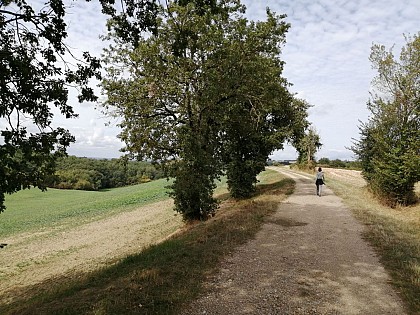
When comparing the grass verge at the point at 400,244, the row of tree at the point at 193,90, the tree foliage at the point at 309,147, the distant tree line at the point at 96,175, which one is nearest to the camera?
the grass verge at the point at 400,244

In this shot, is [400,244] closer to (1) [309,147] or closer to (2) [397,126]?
(2) [397,126]

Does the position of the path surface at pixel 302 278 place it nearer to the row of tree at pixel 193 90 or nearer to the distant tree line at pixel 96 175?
the row of tree at pixel 193 90

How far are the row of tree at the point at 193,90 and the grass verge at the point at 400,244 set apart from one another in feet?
24.2

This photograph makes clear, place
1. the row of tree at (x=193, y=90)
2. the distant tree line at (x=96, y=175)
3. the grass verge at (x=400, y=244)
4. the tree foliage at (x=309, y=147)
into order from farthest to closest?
the distant tree line at (x=96, y=175) < the tree foliage at (x=309, y=147) < the row of tree at (x=193, y=90) < the grass verge at (x=400, y=244)

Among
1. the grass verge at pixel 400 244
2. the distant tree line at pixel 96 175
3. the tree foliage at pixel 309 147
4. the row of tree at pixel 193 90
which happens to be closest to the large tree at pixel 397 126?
the grass verge at pixel 400 244

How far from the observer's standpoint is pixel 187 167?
48.8ft

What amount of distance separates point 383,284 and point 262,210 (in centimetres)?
883

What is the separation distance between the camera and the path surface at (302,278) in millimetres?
5633

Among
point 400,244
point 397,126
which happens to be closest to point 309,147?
point 397,126

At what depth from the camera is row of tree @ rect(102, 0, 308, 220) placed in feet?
44.9

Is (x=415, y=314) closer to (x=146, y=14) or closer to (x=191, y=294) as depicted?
(x=191, y=294)

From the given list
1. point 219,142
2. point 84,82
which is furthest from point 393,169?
point 84,82

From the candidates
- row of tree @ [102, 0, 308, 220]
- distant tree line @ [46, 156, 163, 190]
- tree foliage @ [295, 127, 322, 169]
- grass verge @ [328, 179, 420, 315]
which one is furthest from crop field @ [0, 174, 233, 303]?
distant tree line @ [46, 156, 163, 190]

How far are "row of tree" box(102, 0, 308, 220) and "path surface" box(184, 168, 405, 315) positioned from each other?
5657 mm
